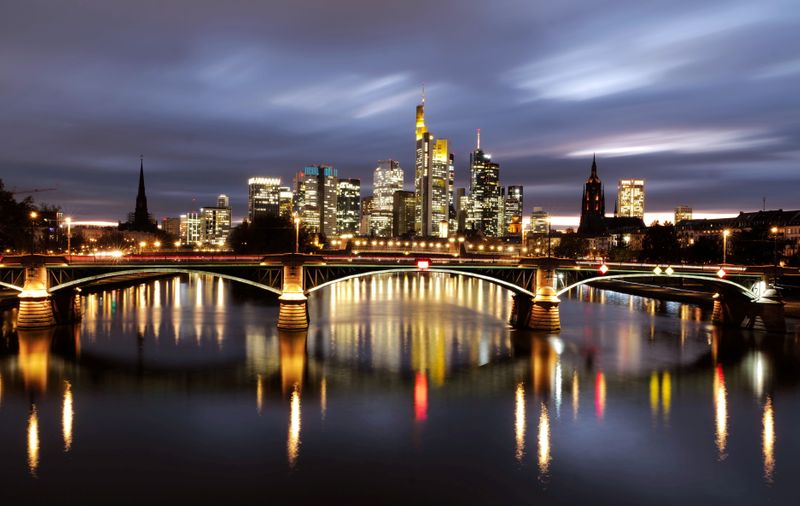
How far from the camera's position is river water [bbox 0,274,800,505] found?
26.0 metres

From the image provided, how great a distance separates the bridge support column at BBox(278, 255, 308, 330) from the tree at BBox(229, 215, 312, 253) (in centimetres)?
6587

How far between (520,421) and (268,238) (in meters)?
105

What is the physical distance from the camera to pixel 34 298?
60344mm

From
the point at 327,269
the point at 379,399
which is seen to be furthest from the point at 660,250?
the point at 379,399

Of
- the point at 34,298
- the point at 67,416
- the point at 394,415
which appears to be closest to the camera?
the point at 67,416

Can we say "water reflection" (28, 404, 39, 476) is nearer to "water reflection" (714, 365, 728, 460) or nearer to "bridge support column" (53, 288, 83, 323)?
→ "water reflection" (714, 365, 728, 460)

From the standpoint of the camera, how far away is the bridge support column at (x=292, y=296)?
201 feet

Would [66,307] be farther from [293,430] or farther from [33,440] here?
[293,430]

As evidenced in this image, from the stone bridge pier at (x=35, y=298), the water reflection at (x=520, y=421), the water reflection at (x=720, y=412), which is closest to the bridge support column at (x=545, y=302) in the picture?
the water reflection at (x=720, y=412)

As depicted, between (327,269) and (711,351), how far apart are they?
35.6 m

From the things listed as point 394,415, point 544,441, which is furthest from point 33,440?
point 544,441

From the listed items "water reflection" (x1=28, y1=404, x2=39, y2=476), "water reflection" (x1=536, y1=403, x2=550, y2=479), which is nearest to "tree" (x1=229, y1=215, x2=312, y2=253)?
"water reflection" (x1=28, y1=404, x2=39, y2=476)

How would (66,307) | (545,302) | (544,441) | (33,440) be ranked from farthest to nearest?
(66,307) → (545,302) → (544,441) → (33,440)

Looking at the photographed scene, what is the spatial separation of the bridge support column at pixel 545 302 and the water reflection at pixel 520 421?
2294 cm
